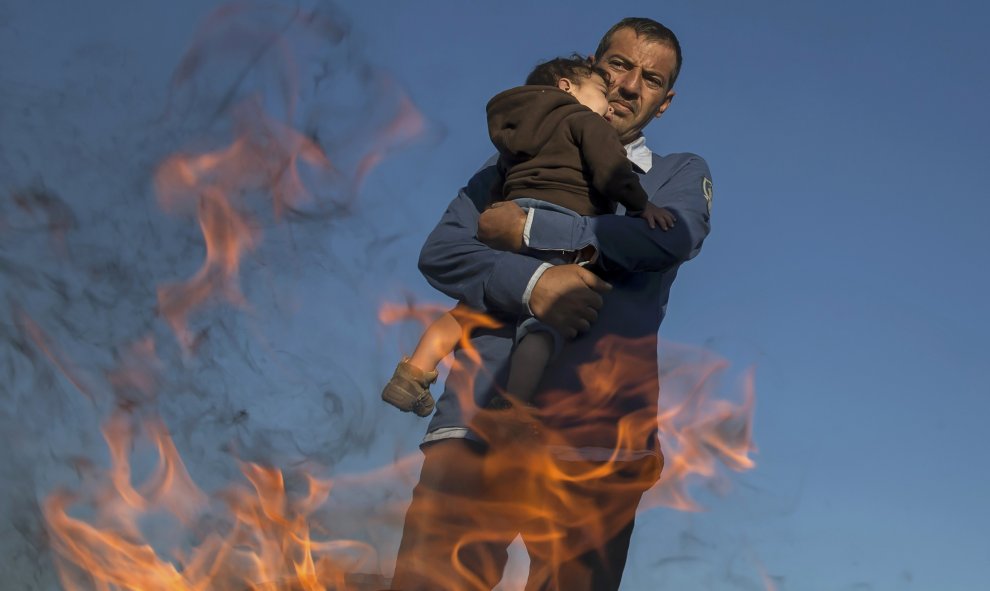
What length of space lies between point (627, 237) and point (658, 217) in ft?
0.50

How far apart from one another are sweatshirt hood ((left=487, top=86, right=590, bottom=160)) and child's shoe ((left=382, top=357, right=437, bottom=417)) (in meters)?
0.84

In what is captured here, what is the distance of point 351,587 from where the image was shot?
3527 millimetres

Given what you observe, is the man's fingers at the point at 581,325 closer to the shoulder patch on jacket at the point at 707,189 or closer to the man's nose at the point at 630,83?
the shoulder patch on jacket at the point at 707,189

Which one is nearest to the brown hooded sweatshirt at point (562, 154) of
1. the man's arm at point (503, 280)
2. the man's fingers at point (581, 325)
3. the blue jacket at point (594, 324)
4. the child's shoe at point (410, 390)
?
the blue jacket at point (594, 324)

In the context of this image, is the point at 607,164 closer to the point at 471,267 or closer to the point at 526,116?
the point at 526,116

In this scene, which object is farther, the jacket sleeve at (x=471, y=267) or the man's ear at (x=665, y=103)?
the man's ear at (x=665, y=103)

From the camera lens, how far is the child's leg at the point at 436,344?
Result: 3395 mm

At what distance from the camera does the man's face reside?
3779mm

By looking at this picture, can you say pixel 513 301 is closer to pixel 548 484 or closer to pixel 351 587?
pixel 548 484

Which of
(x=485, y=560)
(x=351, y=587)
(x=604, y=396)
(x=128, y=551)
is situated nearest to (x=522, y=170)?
(x=604, y=396)

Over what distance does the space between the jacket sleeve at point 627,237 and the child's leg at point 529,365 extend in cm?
31

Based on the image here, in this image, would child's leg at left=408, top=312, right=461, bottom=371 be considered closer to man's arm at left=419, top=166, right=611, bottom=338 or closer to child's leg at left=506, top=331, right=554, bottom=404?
man's arm at left=419, top=166, right=611, bottom=338

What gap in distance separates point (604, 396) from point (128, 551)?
212cm

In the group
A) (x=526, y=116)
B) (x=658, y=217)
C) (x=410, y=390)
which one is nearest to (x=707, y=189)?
(x=658, y=217)
